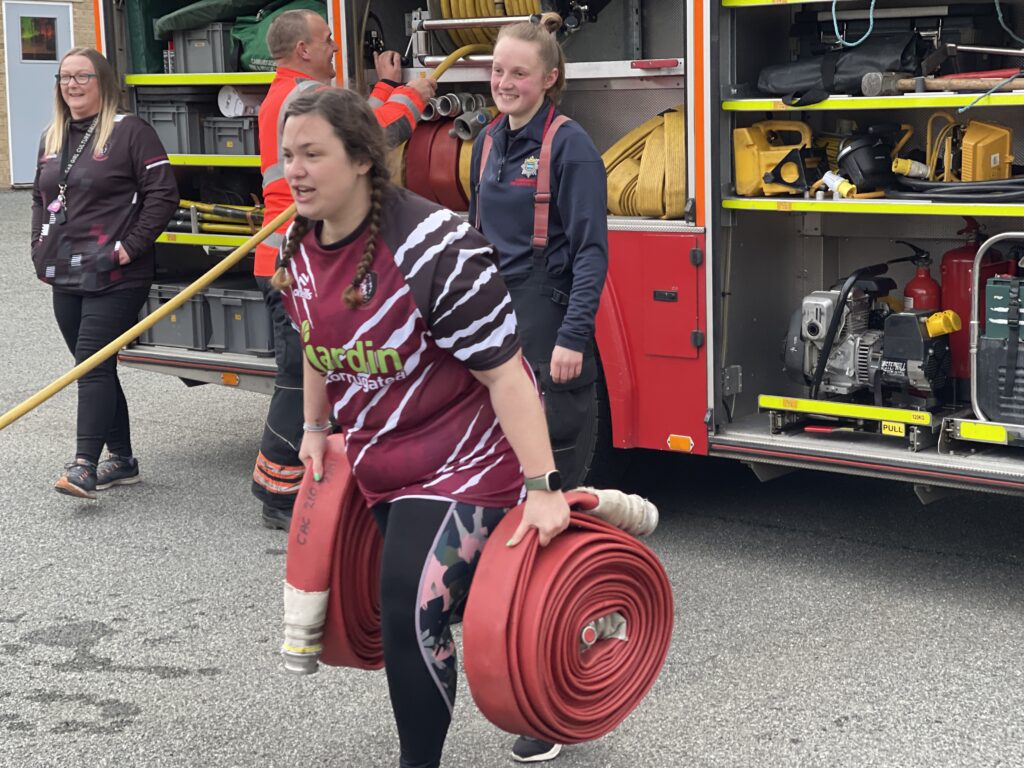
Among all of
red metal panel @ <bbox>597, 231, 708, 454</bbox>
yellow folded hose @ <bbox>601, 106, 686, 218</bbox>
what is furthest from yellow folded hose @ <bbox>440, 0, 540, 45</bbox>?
red metal panel @ <bbox>597, 231, 708, 454</bbox>

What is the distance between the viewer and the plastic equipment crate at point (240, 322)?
7188 millimetres

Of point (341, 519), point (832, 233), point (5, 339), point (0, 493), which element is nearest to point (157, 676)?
point (341, 519)

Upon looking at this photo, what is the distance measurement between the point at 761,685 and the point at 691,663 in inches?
10.7

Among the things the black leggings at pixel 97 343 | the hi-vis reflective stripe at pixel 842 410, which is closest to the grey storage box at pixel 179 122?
the black leggings at pixel 97 343

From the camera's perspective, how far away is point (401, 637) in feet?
10.9

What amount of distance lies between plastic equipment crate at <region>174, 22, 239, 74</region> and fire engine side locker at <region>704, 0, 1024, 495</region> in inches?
112

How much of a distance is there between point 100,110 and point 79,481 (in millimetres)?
1731

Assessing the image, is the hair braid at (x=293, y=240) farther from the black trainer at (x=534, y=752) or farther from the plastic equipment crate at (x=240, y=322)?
the plastic equipment crate at (x=240, y=322)

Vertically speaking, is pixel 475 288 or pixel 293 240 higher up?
pixel 293 240

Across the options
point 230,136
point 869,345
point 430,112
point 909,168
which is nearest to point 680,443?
point 869,345

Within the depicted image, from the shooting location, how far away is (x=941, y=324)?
18.2ft

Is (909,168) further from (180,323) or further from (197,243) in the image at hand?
(180,323)

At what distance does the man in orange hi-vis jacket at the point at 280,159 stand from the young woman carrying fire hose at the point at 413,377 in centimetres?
272

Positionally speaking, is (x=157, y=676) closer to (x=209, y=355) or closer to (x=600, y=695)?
(x=600, y=695)
